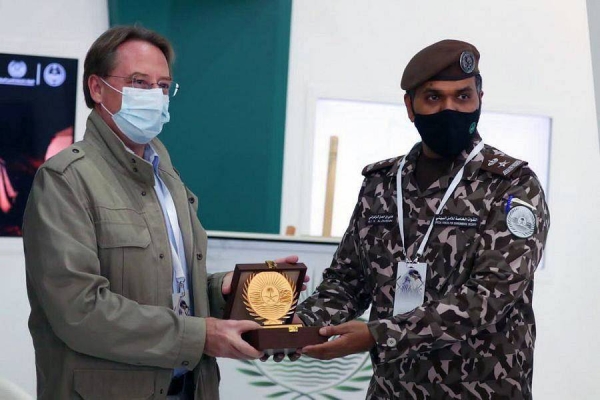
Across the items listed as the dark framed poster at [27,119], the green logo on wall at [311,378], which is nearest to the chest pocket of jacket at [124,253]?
the green logo on wall at [311,378]

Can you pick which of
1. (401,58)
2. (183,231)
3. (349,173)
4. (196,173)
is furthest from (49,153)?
(183,231)

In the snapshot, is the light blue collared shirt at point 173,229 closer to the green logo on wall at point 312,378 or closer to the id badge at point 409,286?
the id badge at point 409,286

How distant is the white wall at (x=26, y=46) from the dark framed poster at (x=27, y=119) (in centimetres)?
6

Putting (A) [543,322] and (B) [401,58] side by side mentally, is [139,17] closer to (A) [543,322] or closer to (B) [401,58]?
(B) [401,58]

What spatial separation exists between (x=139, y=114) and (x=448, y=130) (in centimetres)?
80

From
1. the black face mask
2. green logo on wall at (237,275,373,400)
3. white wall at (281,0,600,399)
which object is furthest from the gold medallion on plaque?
white wall at (281,0,600,399)

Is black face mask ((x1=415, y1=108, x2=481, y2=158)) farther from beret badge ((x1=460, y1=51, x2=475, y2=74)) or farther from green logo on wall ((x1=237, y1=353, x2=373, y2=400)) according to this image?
green logo on wall ((x1=237, y1=353, x2=373, y2=400))

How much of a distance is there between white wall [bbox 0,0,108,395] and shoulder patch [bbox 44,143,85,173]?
298 cm

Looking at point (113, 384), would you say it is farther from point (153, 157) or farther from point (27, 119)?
point (27, 119)

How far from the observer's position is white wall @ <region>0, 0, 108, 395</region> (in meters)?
4.84

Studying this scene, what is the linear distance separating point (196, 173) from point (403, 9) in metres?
1.68

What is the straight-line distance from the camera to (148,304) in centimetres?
207

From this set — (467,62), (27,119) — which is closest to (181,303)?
(467,62)

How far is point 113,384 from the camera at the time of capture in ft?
6.64
